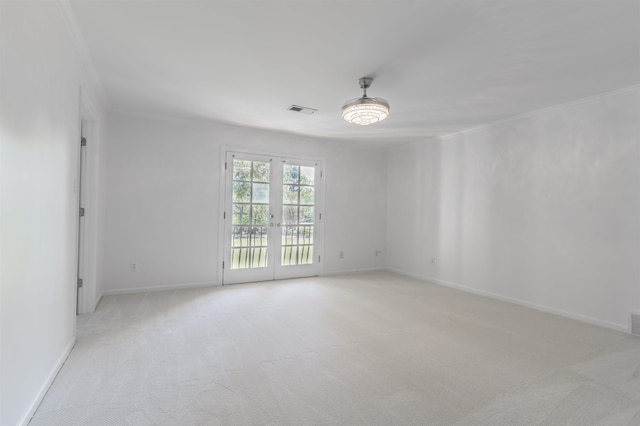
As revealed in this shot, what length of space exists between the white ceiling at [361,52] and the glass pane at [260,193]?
1.44 metres

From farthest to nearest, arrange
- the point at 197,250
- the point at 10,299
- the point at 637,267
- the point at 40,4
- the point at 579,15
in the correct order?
1. the point at 197,250
2. the point at 637,267
3. the point at 579,15
4. the point at 40,4
5. the point at 10,299

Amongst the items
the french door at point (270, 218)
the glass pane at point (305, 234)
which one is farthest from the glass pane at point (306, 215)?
the glass pane at point (305, 234)

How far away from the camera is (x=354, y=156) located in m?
6.17

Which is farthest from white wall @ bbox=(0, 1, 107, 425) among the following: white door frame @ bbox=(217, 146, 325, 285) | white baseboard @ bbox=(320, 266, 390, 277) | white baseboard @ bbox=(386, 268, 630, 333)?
white baseboard @ bbox=(386, 268, 630, 333)

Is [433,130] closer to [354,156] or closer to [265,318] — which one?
[354,156]

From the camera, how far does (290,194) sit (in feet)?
18.1

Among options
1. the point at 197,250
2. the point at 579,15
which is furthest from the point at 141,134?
the point at 579,15

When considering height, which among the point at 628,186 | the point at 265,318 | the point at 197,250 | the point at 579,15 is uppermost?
the point at 579,15

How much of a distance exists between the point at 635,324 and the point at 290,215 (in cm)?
449

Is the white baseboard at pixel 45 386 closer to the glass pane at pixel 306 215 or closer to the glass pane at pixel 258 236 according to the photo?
the glass pane at pixel 258 236

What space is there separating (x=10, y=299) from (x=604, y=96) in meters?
5.21

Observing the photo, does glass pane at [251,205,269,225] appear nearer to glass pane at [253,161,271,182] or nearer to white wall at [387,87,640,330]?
glass pane at [253,161,271,182]

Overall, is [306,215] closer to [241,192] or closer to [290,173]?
[290,173]

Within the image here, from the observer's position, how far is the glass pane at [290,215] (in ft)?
18.0
